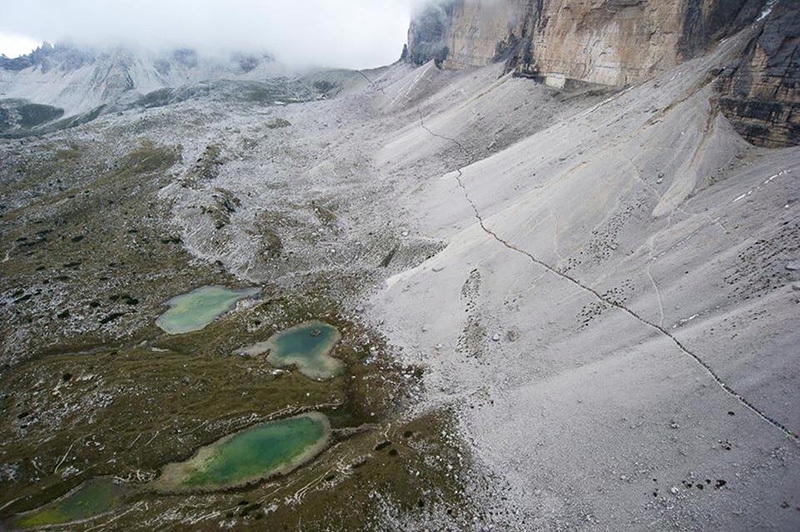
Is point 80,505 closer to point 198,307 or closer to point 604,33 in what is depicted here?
point 198,307

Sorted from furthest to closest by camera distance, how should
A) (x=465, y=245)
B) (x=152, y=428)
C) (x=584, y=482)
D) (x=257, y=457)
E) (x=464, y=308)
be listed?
(x=465, y=245), (x=464, y=308), (x=152, y=428), (x=257, y=457), (x=584, y=482)

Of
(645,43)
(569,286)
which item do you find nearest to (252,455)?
(569,286)

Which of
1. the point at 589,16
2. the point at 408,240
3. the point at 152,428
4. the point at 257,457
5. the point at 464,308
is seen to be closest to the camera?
the point at 257,457

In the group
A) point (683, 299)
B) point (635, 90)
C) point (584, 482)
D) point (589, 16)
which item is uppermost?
point (589, 16)

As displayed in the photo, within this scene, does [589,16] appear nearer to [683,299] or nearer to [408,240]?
[408,240]

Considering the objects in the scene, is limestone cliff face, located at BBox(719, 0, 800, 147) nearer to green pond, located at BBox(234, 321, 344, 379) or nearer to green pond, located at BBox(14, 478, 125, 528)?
green pond, located at BBox(234, 321, 344, 379)

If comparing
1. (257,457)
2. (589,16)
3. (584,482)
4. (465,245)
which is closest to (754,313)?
(584,482)
